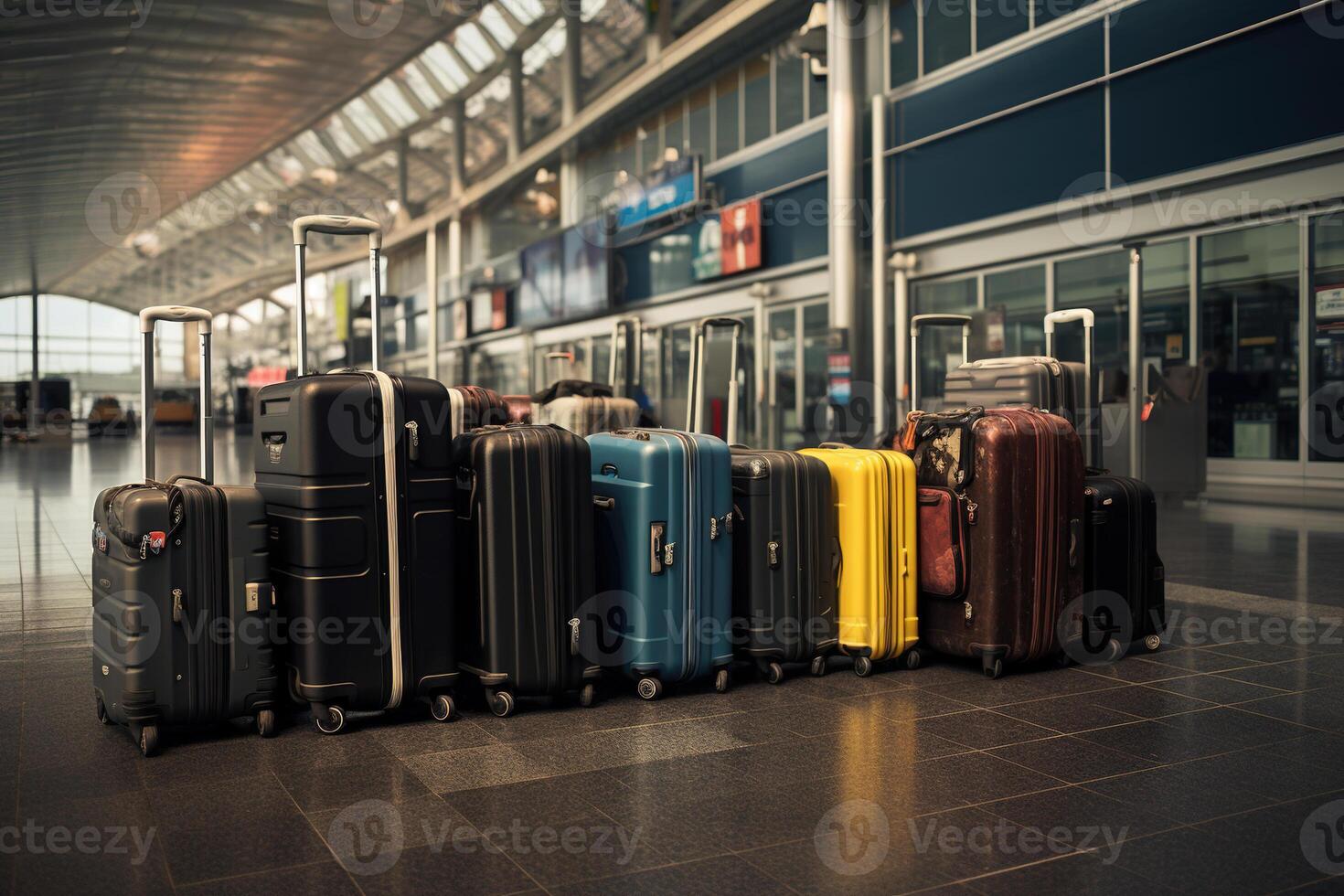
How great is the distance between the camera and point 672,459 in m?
3.85

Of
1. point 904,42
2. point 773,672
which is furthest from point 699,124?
point 773,672

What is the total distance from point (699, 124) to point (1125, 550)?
1643 centimetres

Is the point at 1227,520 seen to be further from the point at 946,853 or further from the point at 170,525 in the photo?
the point at 170,525

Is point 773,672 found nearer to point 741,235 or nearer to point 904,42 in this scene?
point 904,42

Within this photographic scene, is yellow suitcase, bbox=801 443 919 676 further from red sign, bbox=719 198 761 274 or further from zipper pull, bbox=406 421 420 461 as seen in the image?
red sign, bbox=719 198 761 274

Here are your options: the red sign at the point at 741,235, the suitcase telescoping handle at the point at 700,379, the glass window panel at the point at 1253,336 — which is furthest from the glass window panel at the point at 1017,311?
the suitcase telescoping handle at the point at 700,379

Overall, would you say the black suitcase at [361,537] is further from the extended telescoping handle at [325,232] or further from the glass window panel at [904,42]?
the glass window panel at [904,42]

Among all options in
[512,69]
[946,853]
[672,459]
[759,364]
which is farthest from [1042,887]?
[512,69]

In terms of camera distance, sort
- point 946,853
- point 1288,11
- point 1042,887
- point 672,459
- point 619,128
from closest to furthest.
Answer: point 1042,887
point 946,853
point 672,459
point 1288,11
point 619,128

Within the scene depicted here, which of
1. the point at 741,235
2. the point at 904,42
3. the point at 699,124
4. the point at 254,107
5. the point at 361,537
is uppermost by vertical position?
the point at 254,107

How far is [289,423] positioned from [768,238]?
14104 millimetres

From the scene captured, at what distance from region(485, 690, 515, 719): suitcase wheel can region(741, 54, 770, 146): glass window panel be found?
15.0 meters

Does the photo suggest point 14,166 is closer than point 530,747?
No

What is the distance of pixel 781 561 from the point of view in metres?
4.11
